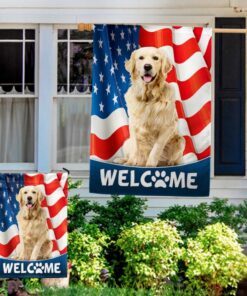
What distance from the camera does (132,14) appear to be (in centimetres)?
1101

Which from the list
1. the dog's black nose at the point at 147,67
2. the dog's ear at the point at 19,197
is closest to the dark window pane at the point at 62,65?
the dog's ear at the point at 19,197

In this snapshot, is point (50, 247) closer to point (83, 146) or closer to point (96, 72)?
point (96, 72)

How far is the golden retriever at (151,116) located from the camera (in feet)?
26.5

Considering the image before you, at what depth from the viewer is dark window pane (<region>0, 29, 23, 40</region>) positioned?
11.1m

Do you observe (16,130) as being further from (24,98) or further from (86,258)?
(86,258)

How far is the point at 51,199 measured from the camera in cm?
841

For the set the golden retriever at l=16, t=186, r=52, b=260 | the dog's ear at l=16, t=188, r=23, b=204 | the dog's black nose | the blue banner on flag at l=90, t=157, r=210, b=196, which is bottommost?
the golden retriever at l=16, t=186, r=52, b=260

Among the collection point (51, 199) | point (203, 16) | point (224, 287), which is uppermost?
point (203, 16)

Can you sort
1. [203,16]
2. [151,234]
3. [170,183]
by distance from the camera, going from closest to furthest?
[170,183] → [151,234] → [203,16]

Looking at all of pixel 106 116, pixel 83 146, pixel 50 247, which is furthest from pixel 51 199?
pixel 83 146

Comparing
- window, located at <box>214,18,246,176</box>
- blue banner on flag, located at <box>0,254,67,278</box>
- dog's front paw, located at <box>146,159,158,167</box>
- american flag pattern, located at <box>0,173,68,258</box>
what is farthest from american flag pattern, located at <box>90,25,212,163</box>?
window, located at <box>214,18,246,176</box>

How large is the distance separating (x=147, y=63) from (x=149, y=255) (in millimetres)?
1811

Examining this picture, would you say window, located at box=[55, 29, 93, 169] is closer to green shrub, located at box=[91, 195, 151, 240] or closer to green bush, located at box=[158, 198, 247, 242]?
green shrub, located at box=[91, 195, 151, 240]

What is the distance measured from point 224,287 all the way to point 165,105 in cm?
187
